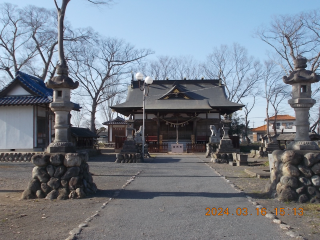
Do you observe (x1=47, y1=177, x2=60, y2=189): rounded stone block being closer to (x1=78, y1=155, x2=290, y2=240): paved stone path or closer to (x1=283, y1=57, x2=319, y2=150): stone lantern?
(x1=78, y1=155, x2=290, y2=240): paved stone path

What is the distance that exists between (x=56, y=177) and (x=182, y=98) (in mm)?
23560

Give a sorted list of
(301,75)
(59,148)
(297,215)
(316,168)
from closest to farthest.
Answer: (297,215)
(316,168)
(301,75)
(59,148)

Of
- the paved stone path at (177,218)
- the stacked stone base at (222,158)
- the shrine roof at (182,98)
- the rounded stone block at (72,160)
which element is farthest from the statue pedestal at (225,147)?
the rounded stone block at (72,160)

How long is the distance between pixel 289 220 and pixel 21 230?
14.6ft

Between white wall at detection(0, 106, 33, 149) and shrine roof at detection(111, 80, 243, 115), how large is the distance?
34.2 ft

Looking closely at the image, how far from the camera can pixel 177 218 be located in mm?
5152

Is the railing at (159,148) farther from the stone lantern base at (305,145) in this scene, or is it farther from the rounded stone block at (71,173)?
the stone lantern base at (305,145)

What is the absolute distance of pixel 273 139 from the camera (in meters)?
21.4

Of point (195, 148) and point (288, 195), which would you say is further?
point (195, 148)

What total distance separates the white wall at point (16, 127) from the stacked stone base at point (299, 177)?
1601 centimetres

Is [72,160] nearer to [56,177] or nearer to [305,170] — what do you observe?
[56,177]

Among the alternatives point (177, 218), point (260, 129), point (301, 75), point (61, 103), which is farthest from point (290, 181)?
point (260, 129)

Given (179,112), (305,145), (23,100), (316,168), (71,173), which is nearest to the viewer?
(316,168)

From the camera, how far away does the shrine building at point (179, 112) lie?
90.1 ft
